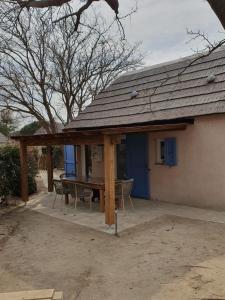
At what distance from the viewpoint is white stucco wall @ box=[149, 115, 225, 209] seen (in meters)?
9.50

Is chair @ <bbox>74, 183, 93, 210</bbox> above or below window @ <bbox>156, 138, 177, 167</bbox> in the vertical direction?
below

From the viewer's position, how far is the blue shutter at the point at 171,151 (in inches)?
416

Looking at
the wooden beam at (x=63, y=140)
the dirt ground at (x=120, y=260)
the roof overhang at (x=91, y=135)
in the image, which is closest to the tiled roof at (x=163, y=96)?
the roof overhang at (x=91, y=135)

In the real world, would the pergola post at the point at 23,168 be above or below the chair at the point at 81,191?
above

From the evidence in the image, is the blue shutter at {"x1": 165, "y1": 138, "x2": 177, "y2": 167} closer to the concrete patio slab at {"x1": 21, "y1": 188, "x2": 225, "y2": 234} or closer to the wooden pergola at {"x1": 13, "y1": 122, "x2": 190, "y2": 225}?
Answer: the wooden pergola at {"x1": 13, "y1": 122, "x2": 190, "y2": 225}

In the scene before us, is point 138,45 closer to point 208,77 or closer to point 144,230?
point 208,77

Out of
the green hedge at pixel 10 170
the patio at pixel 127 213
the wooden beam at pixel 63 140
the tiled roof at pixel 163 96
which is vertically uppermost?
the tiled roof at pixel 163 96

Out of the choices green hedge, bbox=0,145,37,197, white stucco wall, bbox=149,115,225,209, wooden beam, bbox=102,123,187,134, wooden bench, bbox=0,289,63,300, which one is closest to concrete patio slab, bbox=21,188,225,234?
white stucco wall, bbox=149,115,225,209

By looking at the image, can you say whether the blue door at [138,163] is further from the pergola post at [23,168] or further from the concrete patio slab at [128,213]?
the pergola post at [23,168]

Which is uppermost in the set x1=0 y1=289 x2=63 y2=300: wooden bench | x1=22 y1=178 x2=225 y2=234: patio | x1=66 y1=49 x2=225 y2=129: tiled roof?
x1=66 y1=49 x2=225 y2=129: tiled roof

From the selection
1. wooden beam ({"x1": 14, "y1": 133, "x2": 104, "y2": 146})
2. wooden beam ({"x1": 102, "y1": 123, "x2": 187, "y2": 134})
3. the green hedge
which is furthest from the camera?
the green hedge

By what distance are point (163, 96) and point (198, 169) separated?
9.62 feet

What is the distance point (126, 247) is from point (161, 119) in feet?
15.9

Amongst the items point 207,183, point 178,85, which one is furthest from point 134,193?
point 178,85
